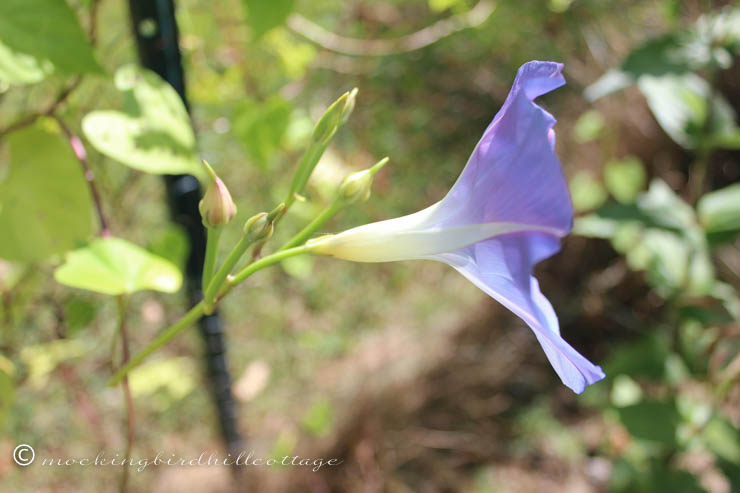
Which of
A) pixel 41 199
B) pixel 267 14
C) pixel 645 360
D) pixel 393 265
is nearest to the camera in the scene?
pixel 41 199

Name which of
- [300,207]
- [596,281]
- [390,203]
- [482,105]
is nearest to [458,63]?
[482,105]

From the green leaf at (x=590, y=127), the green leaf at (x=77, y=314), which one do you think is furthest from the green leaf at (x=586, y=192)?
the green leaf at (x=77, y=314)

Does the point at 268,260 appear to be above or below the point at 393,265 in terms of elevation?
above

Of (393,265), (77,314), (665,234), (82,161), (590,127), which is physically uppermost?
(82,161)

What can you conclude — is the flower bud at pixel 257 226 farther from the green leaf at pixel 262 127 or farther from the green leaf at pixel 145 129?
the green leaf at pixel 262 127

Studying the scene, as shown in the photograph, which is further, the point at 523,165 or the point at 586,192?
the point at 586,192

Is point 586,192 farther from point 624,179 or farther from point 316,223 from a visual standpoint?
point 316,223

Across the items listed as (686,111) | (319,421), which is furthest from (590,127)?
(319,421)

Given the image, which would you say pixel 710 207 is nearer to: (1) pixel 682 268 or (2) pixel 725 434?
(1) pixel 682 268
